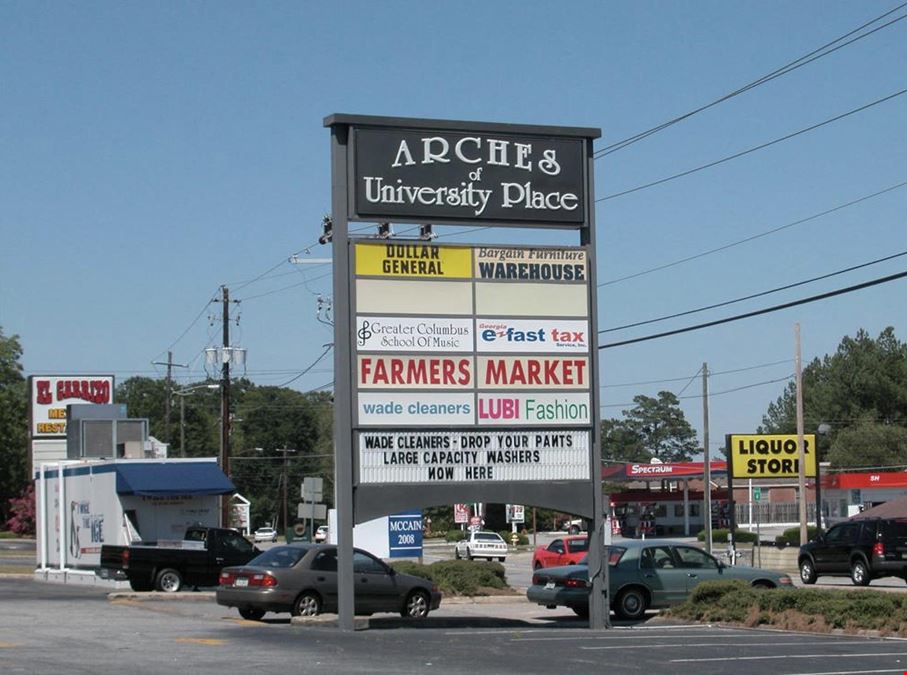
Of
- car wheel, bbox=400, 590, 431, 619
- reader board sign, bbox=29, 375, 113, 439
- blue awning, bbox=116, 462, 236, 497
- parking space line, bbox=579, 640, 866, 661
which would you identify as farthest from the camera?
reader board sign, bbox=29, 375, 113, 439

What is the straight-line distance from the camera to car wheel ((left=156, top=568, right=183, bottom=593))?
35.4 meters

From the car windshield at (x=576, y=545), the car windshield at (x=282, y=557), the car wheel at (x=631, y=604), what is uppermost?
the car windshield at (x=282, y=557)

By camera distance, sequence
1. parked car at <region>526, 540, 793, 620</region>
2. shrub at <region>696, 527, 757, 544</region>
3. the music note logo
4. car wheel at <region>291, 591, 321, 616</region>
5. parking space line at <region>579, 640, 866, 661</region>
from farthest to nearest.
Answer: shrub at <region>696, 527, 757, 544</region>, parked car at <region>526, 540, 793, 620</region>, car wheel at <region>291, 591, 321, 616</region>, the music note logo, parking space line at <region>579, 640, 866, 661</region>

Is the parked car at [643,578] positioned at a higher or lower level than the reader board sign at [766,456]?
lower

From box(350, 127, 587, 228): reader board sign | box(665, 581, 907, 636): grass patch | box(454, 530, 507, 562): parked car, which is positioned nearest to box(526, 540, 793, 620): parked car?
box(665, 581, 907, 636): grass patch

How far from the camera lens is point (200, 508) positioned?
4119 cm

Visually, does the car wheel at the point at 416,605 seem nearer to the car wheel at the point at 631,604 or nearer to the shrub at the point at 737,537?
the car wheel at the point at 631,604

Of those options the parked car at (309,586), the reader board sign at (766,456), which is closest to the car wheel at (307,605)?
the parked car at (309,586)

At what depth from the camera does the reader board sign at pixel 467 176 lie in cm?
2298

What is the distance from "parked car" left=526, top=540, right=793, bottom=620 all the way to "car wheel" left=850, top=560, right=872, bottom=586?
10.0m

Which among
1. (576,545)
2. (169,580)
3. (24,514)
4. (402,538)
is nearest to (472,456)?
(169,580)

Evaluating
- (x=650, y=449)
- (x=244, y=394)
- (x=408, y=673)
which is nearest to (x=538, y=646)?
(x=408, y=673)

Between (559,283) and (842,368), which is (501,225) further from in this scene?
(842,368)

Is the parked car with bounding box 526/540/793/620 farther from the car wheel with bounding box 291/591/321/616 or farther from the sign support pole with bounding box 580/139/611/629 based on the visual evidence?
the car wheel with bounding box 291/591/321/616
